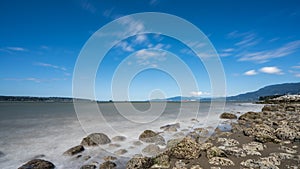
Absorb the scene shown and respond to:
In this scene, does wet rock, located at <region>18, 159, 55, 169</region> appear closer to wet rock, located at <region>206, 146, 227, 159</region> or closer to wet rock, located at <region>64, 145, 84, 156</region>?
wet rock, located at <region>64, 145, 84, 156</region>

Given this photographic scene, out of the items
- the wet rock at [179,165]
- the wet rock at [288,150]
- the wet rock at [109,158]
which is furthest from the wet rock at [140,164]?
the wet rock at [288,150]

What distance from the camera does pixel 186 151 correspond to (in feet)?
17.9

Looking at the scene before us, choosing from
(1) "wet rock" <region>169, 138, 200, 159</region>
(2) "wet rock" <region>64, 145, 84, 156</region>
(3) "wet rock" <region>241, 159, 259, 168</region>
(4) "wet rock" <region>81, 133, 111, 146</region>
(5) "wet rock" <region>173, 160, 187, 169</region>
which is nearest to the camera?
(3) "wet rock" <region>241, 159, 259, 168</region>

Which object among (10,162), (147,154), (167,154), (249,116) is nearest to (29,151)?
(10,162)

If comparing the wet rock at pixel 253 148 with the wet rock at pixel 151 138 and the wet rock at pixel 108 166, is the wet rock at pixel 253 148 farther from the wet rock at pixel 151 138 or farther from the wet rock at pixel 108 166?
the wet rock at pixel 108 166

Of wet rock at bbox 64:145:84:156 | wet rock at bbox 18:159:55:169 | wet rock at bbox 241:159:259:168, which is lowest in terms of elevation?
wet rock at bbox 64:145:84:156

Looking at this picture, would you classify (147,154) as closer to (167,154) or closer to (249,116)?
(167,154)

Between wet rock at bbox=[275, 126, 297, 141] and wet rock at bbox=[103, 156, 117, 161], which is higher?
wet rock at bbox=[275, 126, 297, 141]

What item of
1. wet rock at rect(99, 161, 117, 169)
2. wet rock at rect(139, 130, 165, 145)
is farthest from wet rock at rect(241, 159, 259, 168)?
wet rock at rect(139, 130, 165, 145)

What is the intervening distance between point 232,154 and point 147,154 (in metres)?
2.93

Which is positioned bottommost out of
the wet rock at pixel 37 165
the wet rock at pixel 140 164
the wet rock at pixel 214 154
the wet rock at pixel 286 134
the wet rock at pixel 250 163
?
the wet rock at pixel 37 165

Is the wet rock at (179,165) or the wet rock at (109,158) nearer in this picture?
the wet rock at (179,165)

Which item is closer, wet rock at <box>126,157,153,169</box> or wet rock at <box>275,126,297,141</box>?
wet rock at <box>126,157,153,169</box>

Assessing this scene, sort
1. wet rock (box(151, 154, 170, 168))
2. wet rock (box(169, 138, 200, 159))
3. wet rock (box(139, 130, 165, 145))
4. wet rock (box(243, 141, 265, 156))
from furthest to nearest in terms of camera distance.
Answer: wet rock (box(139, 130, 165, 145))
wet rock (box(243, 141, 265, 156))
wet rock (box(169, 138, 200, 159))
wet rock (box(151, 154, 170, 168))
